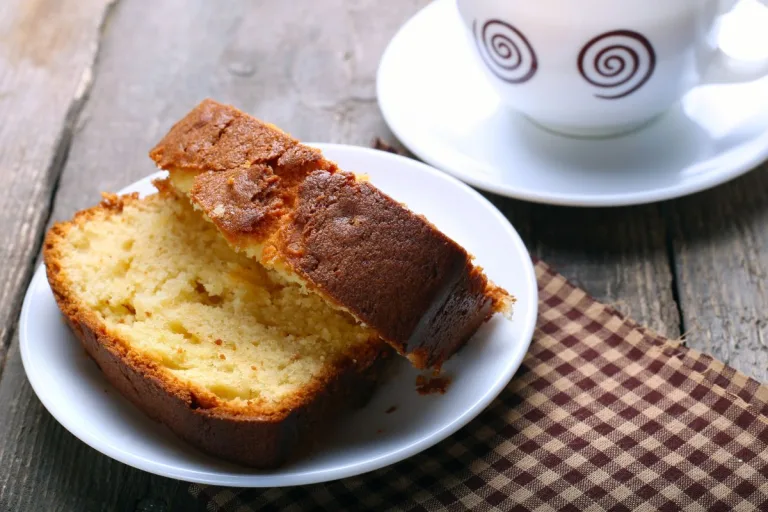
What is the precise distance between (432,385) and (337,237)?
1.04 feet

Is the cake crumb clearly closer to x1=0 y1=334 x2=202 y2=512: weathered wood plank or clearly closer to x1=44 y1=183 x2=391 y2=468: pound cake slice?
x1=44 y1=183 x2=391 y2=468: pound cake slice

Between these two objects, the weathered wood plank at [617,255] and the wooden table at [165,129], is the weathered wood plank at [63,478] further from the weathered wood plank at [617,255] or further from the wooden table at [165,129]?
the weathered wood plank at [617,255]

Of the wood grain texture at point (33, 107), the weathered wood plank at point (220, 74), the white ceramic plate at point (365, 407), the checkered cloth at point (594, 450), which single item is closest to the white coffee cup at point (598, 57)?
the white ceramic plate at point (365, 407)

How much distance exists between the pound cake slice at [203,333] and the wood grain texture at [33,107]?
1.02 feet

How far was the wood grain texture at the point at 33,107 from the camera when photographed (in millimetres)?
1968

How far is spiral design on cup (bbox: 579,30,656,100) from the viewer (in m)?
1.78

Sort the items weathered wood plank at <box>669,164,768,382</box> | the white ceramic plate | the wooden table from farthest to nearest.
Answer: weathered wood plank at <box>669,164,768,382</box> < the wooden table < the white ceramic plate

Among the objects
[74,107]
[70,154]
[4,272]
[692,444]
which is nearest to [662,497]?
[692,444]

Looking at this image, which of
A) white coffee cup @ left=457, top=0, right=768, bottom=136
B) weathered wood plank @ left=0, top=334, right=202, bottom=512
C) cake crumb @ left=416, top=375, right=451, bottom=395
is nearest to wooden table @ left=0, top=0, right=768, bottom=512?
weathered wood plank @ left=0, top=334, right=202, bottom=512

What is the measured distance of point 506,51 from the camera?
6.25 ft

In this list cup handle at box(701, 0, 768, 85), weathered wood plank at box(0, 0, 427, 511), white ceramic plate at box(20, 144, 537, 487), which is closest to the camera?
white ceramic plate at box(20, 144, 537, 487)

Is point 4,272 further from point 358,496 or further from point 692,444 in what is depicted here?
point 692,444

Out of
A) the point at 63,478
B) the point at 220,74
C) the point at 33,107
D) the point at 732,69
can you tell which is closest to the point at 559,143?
the point at 732,69

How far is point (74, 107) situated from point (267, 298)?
1180mm
